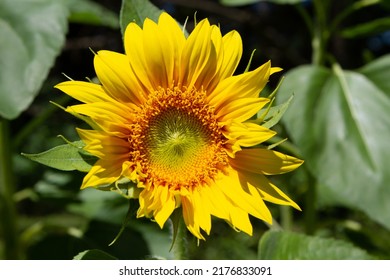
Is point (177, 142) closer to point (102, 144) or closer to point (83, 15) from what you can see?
point (102, 144)

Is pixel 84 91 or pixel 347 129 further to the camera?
pixel 347 129

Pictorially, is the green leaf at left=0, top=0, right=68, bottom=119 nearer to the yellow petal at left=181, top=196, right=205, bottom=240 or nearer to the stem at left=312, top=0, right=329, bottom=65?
the yellow petal at left=181, top=196, right=205, bottom=240

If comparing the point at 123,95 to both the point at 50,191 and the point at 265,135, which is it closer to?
the point at 265,135

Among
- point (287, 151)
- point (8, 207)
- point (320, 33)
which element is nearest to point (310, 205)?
point (287, 151)

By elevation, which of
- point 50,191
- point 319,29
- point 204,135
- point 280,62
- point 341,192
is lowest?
point 280,62

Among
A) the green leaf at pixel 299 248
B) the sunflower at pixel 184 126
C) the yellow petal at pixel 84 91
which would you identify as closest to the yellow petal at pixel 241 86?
the sunflower at pixel 184 126

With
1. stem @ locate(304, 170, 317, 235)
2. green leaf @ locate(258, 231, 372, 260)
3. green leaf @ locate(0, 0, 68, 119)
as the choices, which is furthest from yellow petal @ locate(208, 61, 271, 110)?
stem @ locate(304, 170, 317, 235)
